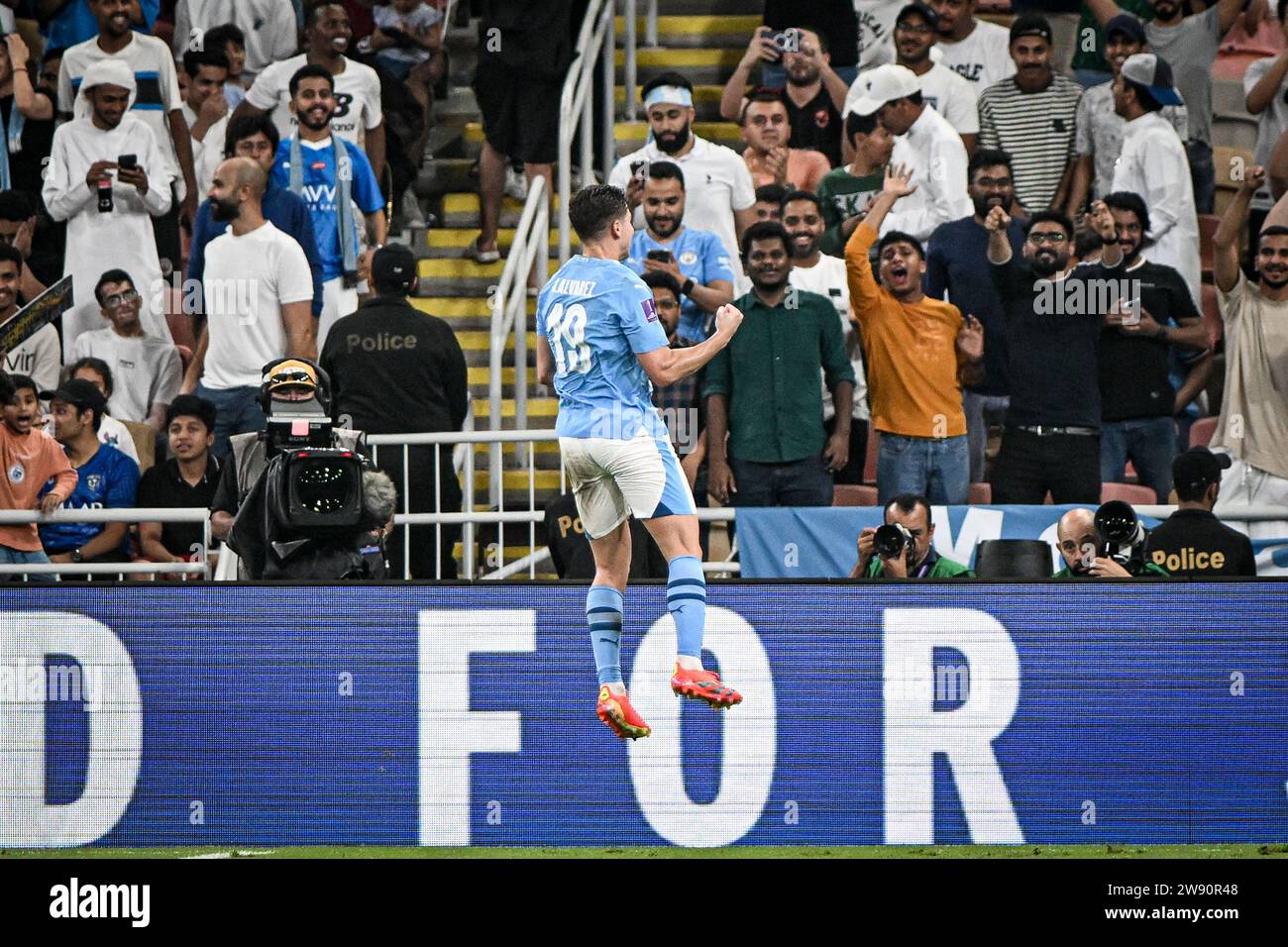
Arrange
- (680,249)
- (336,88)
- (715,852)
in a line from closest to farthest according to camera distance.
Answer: (715,852)
(680,249)
(336,88)

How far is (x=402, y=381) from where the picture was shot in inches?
463

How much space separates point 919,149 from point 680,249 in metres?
1.79

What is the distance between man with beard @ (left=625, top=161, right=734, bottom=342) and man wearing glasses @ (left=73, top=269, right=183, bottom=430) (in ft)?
10.7

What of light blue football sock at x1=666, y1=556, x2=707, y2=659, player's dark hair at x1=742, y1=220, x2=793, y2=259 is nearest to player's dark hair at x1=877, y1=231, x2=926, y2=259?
player's dark hair at x1=742, y1=220, x2=793, y2=259

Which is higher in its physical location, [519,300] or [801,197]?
[801,197]

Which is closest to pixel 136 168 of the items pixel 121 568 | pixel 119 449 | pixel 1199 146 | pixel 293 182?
pixel 293 182

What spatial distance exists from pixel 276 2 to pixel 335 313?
275 centimetres

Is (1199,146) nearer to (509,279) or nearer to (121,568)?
(509,279)

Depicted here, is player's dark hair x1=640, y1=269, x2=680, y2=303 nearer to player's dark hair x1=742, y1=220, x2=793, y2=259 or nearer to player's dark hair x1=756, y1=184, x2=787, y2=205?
player's dark hair x1=742, y1=220, x2=793, y2=259

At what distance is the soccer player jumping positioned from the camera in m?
7.91

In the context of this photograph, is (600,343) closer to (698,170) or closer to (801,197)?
(801,197)

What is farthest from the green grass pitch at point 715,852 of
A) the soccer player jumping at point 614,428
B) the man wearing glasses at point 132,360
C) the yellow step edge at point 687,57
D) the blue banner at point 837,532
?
A: the yellow step edge at point 687,57

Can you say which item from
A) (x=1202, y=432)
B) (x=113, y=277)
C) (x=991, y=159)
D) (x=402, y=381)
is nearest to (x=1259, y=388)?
(x=1202, y=432)

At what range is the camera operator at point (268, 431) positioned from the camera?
31.9 ft
